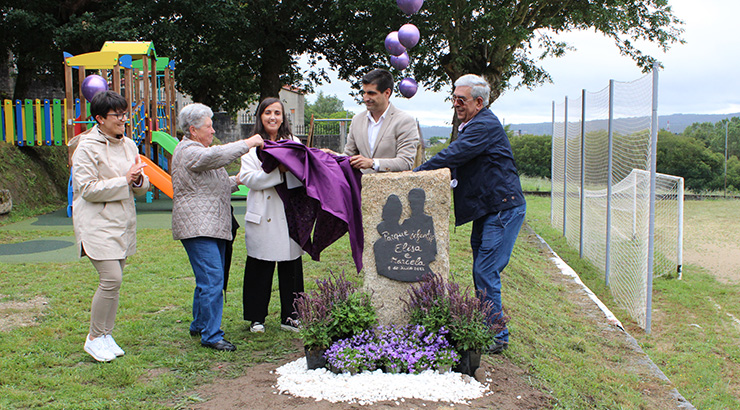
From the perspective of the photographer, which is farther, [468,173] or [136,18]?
[136,18]

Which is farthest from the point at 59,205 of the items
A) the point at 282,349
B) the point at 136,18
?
the point at 282,349

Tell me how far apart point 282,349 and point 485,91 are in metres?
2.25

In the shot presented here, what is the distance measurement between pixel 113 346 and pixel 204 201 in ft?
3.68

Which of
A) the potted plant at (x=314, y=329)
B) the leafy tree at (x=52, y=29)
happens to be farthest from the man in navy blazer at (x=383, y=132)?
the leafy tree at (x=52, y=29)

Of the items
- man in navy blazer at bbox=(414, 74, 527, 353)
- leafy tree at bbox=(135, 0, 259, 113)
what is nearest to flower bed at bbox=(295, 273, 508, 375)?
man in navy blazer at bbox=(414, 74, 527, 353)

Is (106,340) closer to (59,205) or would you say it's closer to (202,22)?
(59,205)

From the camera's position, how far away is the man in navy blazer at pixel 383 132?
12.8 feet

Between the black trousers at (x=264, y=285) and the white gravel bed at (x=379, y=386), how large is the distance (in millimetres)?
931

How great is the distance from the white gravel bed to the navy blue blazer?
3.80 feet

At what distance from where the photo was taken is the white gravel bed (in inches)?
129

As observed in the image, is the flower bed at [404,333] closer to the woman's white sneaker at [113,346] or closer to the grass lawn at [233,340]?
the grass lawn at [233,340]

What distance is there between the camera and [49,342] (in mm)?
4184

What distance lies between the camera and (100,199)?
3598 millimetres

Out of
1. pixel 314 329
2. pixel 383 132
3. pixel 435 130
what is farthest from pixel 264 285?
pixel 435 130
